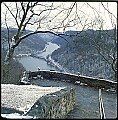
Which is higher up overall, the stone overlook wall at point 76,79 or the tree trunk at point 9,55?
the tree trunk at point 9,55

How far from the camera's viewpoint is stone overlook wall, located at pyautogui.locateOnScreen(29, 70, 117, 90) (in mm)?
9183

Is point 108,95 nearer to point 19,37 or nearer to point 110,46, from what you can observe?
point 110,46

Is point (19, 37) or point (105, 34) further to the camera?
point (105, 34)

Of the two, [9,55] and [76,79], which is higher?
[9,55]

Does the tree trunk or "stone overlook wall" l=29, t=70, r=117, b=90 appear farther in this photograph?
"stone overlook wall" l=29, t=70, r=117, b=90

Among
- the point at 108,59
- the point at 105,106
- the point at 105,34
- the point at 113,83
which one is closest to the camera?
the point at 105,106

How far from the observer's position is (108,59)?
8.38 metres

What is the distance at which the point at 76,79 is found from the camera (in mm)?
10227

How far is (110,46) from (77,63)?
1510 centimetres

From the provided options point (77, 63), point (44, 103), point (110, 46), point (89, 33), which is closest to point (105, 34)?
point (110, 46)

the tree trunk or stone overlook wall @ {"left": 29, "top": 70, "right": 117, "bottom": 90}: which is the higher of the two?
the tree trunk

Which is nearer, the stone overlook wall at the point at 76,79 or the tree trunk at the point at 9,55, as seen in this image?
the tree trunk at the point at 9,55

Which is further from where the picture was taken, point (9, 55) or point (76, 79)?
point (76, 79)

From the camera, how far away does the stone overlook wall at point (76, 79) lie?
9.18 metres
